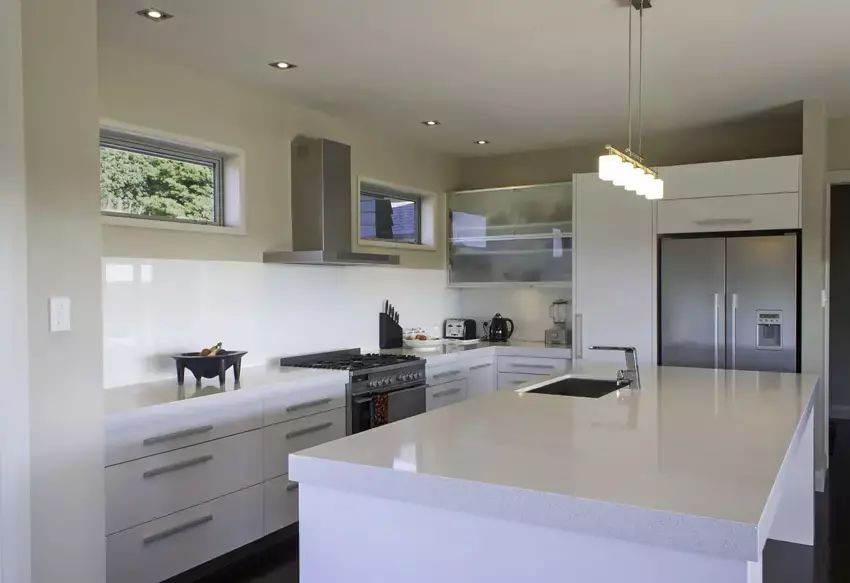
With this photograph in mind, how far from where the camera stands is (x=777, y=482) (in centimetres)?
167

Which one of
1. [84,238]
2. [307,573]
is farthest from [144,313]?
[307,573]

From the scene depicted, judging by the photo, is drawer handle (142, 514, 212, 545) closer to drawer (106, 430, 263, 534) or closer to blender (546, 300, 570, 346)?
drawer (106, 430, 263, 534)

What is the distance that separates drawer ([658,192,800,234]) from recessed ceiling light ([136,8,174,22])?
133 inches

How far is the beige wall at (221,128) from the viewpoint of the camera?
3.37m

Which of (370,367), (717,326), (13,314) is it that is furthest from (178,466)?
(717,326)

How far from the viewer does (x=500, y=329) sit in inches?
237

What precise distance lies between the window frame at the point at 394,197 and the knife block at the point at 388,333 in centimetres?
57

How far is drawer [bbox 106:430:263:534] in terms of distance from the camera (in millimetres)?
2748

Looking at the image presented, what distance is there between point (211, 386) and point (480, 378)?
2.53 m

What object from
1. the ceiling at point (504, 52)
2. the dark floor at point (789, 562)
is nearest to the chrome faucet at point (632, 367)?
the dark floor at point (789, 562)

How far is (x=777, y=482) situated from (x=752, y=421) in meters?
0.73

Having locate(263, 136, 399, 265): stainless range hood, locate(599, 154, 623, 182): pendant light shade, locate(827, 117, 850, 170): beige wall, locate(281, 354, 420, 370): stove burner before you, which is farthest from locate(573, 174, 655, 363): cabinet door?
locate(599, 154, 623, 182): pendant light shade

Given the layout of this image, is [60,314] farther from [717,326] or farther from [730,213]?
[730,213]

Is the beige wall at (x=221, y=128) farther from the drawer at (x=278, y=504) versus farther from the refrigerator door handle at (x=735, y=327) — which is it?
the refrigerator door handle at (x=735, y=327)
